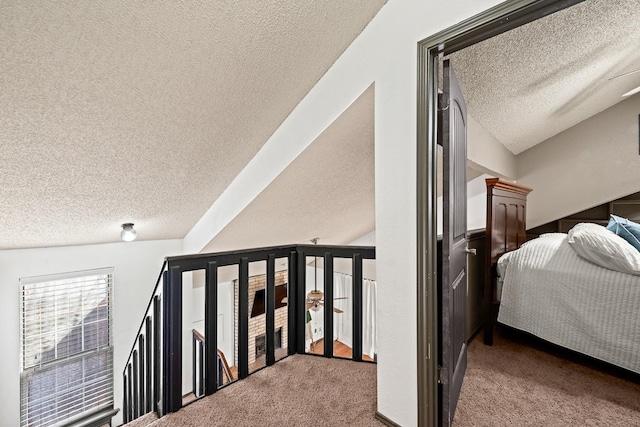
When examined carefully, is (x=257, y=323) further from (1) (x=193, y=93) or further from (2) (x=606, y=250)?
(2) (x=606, y=250)

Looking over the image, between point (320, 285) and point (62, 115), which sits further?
point (320, 285)

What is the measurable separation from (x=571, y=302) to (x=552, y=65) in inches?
64.5

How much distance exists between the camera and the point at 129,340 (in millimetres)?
3939

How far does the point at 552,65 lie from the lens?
7.13ft

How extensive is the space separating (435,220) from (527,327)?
150 centimetres

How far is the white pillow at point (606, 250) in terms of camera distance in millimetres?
1687

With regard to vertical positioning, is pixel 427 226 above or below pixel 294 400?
above

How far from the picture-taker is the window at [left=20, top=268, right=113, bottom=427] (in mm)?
3252

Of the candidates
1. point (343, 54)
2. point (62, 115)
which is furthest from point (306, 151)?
point (62, 115)

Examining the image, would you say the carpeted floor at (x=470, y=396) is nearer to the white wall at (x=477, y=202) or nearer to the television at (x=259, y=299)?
the white wall at (x=477, y=202)

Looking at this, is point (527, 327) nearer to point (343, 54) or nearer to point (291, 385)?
point (291, 385)

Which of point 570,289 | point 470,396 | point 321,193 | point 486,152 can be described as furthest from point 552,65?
point 470,396

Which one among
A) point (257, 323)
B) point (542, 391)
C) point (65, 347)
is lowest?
point (257, 323)

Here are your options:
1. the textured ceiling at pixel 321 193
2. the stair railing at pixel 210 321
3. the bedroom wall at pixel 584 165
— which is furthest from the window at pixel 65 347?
the bedroom wall at pixel 584 165
